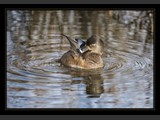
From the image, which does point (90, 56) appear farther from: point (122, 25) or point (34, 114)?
point (34, 114)

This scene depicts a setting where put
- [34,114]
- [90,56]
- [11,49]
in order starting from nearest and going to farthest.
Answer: [34,114] < [11,49] < [90,56]

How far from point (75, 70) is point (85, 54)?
0.90 feet

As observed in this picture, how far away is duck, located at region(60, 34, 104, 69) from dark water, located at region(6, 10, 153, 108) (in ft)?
0.20

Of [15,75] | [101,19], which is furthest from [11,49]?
[101,19]

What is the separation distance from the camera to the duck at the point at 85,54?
7.80m

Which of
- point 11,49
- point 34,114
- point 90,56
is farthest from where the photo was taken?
point 90,56

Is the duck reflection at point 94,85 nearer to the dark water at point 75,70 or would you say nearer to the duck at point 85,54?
the dark water at point 75,70

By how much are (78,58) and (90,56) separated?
0.14 meters

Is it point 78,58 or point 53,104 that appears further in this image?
point 78,58

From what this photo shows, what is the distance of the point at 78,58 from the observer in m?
8.02

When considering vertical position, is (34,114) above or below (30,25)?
below

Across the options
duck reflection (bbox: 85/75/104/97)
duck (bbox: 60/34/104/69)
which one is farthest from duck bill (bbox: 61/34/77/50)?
duck reflection (bbox: 85/75/104/97)

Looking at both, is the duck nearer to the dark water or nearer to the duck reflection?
the dark water

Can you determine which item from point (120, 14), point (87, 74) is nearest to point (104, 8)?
point (120, 14)
